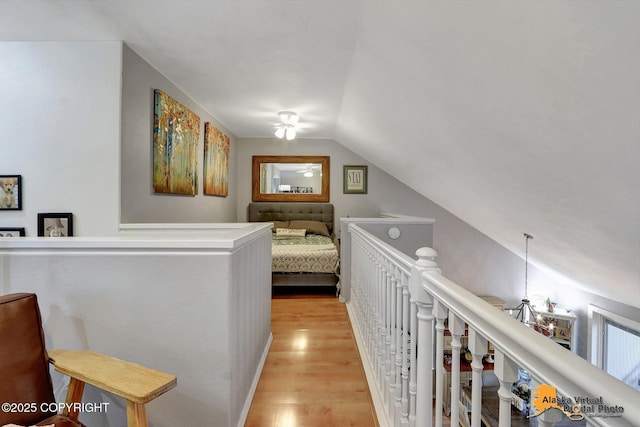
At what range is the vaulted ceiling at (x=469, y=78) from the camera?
106 cm

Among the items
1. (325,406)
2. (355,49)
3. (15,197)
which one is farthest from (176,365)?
(355,49)

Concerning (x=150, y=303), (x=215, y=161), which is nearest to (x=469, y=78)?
(x=150, y=303)

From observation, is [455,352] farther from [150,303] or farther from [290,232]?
[290,232]

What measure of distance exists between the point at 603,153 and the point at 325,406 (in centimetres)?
185

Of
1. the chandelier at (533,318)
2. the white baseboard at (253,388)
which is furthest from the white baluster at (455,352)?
the chandelier at (533,318)

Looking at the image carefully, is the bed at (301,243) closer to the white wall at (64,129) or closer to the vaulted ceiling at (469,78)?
the vaulted ceiling at (469,78)

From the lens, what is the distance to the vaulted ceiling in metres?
1.06

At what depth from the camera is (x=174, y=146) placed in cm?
274

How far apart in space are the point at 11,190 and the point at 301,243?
2.99 m

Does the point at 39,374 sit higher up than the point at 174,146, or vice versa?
the point at 174,146

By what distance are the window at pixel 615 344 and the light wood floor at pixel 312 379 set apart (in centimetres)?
264

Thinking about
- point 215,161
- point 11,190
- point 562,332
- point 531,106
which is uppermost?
point 215,161

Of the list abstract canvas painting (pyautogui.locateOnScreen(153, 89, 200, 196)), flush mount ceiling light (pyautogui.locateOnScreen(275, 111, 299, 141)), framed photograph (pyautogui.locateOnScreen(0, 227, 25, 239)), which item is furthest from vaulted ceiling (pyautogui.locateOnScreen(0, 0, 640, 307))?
framed photograph (pyautogui.locateOnScreen(0, 227, 25, 239))

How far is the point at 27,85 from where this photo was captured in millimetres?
2129
